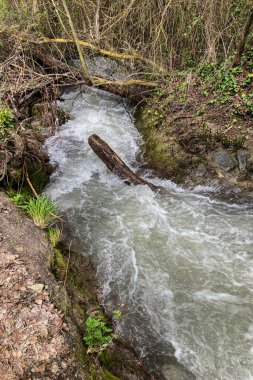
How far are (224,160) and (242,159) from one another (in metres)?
0.30

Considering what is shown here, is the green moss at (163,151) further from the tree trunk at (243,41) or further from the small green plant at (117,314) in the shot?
the small green plant at (117,314)

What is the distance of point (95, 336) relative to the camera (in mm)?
2816

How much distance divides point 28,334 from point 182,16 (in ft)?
22.8

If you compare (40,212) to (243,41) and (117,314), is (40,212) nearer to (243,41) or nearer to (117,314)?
(117,314)

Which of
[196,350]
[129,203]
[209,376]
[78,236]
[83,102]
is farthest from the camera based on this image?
[83,102]

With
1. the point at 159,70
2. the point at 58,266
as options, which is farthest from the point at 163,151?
the point at 58,266

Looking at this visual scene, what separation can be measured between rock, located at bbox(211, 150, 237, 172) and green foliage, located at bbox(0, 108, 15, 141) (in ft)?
11.7

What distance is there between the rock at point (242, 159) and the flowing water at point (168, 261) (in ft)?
2.45

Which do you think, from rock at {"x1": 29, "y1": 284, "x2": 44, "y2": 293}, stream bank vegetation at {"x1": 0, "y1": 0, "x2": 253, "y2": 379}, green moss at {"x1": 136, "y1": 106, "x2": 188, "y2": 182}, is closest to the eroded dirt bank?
rock at {"x1": 29, "y1": 284, "x2": 44, "y2": 293}

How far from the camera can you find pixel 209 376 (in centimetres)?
299

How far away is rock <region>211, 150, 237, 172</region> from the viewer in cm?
551

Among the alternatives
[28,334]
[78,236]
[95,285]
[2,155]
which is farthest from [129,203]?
[28,334]

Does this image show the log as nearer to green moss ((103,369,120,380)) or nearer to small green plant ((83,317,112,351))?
small green plant ((83,317,112,351))

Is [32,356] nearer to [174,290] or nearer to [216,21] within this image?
[174,290]
